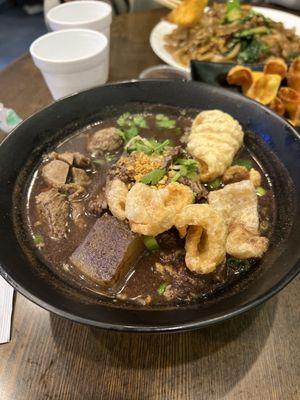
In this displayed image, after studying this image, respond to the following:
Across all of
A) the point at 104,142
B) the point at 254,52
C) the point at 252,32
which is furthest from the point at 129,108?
the point at 252,32

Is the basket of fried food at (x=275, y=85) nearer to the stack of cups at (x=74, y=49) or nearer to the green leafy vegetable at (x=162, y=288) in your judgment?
the stack of cups at (x=74, y=49)

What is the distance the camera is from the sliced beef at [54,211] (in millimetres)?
1728

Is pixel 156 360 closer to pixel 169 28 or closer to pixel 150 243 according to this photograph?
pixel 150 243

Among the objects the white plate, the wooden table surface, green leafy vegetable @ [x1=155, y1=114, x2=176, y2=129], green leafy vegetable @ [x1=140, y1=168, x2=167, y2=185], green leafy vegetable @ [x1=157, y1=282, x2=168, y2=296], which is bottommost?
the wooden table surface

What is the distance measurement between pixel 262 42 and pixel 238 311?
9.21 ft

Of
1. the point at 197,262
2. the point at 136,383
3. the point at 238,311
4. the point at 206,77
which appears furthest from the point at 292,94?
the point at 136,383

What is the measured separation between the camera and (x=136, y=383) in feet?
4.61

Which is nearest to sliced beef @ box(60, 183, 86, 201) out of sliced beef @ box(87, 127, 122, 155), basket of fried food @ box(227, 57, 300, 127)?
sliced beef @ box(87, 127, 122, 155)

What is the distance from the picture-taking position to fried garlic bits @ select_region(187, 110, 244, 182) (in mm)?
1911

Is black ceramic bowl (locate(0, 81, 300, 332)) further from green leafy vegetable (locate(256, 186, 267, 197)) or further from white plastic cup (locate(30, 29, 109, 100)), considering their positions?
white plastic cup (locate(30, 29, 109, 100))

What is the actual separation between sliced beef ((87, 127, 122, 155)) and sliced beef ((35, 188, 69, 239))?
0.41 metres

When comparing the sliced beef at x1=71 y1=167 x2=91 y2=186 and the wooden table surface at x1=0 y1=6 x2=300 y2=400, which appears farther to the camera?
the sliced beef at x1=71 y1=167 x2=91 y2=186

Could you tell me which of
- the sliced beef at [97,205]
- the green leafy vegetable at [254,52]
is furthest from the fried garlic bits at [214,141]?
the green leafy vegetable at [254,52]

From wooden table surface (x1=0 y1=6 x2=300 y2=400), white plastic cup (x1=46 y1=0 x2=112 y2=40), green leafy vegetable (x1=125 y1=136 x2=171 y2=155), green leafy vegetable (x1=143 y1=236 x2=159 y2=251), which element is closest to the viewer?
wooden table surface (x1=0 y1=6 x2=300 y2=400)
